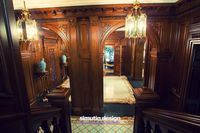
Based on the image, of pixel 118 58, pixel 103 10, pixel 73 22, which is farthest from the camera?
pixel 118 58

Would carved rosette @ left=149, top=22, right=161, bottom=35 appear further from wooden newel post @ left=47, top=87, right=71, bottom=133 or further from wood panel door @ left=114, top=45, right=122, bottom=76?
wood panel door @ left=114, top=45, right=122, bottom=76

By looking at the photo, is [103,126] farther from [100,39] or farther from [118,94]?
[100,39]

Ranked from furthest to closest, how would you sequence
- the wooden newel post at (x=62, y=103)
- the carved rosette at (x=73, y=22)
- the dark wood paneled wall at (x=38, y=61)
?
the dark wood paneled wall at (x=38, y=61) → the carved rosette at (x=73, y=22) → the wooden newel post at (x=62, y=103)

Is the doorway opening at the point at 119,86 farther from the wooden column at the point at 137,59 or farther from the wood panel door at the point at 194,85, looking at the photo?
the wood panel door at the point at 194,85

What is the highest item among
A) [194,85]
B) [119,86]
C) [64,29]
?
[64,29]

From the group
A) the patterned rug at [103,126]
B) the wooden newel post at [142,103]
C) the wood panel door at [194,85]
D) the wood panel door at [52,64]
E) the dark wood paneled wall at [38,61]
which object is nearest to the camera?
the wooden newel post at [142,103]

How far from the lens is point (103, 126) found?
323 cm

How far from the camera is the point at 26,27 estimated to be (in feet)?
7.54

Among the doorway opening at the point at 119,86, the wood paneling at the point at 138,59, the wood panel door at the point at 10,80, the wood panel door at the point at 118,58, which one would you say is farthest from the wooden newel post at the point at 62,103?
the wood panel door at the point at 118,58

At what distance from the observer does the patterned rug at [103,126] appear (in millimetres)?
3084

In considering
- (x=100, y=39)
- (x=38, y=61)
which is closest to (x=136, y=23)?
(x=100, y=39)

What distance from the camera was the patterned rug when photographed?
308cm

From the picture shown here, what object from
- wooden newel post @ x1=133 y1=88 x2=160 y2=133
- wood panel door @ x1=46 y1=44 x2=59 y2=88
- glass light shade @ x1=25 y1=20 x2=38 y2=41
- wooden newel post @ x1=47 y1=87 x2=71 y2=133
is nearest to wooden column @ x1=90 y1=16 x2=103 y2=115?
glass light shade @ x1=25 y1=20 x2=38 y2=41

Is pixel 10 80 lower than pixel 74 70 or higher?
higher
